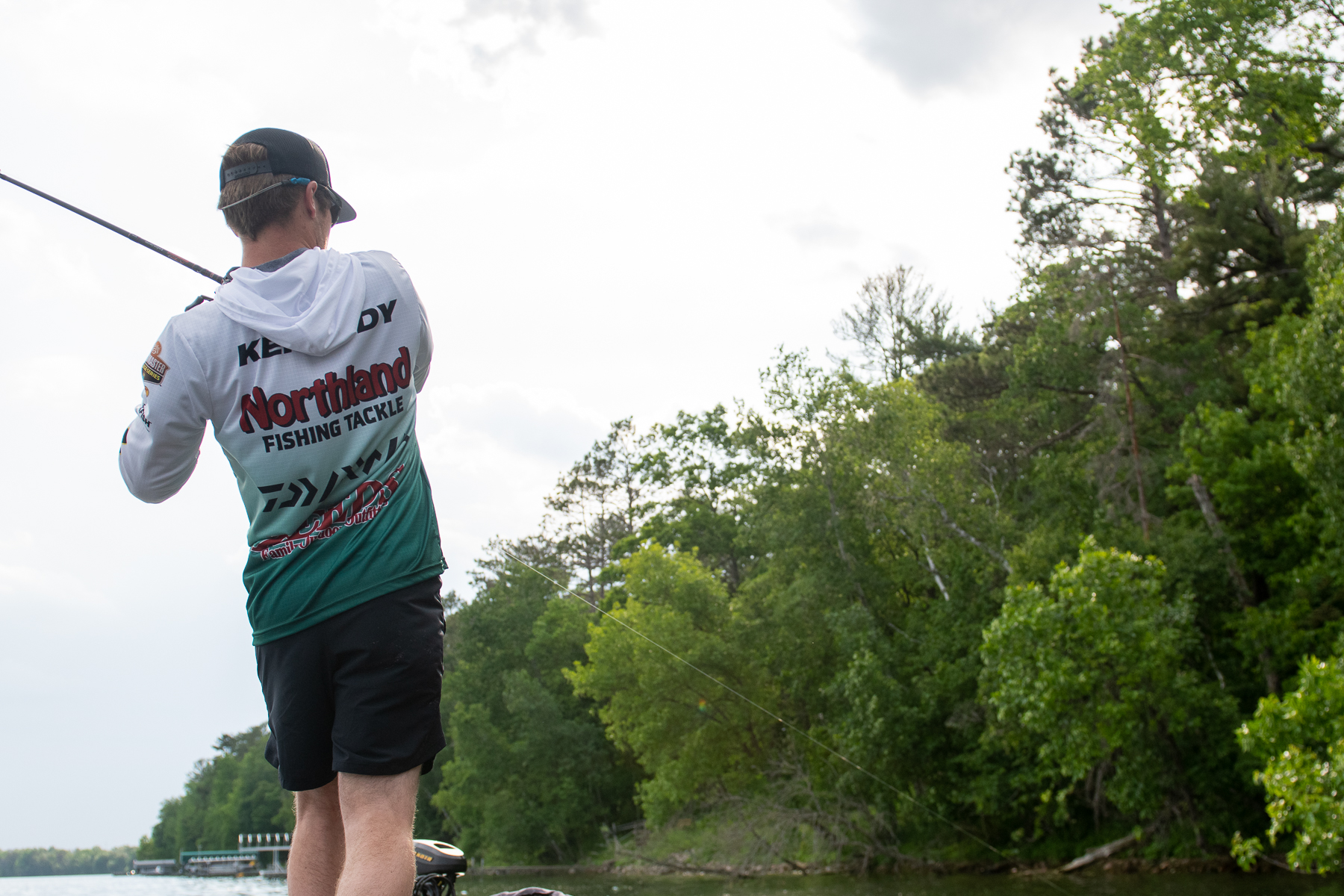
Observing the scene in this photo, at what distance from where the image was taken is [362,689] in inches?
62.1

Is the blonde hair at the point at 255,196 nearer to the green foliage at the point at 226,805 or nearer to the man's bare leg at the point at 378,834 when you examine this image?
the man's bare leg at the point at 378,834

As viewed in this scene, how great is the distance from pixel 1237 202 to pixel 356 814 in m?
19.7

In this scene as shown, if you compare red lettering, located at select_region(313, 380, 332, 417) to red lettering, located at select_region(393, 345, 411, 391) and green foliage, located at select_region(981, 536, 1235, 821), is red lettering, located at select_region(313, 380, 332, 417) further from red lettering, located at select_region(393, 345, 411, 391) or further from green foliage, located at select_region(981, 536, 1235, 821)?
green foliage, located at select_region(981, 536, 1235, 821)

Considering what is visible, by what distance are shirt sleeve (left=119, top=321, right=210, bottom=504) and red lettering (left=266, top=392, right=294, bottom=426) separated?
0.11 metres

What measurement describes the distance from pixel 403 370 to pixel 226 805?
207 ft

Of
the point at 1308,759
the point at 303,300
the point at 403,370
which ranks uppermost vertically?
the point at 303,300

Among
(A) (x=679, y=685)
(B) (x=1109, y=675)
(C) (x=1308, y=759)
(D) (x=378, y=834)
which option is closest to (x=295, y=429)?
(D) (x=378, y=834)

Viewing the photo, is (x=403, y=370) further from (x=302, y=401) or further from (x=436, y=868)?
(x=436, y=868)

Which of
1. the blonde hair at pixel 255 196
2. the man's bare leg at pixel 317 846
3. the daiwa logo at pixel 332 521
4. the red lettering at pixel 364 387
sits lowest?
the man's bare leg at pixel 317 846

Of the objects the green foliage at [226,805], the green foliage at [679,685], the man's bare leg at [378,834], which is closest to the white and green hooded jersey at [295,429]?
the man's bare leg at [378,834]

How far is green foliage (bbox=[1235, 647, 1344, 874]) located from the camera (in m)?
9.54

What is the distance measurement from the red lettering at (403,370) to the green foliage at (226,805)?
44.8 metres

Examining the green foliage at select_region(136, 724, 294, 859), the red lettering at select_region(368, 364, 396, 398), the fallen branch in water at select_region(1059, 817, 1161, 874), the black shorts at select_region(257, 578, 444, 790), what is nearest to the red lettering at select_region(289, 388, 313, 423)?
the red lettering at select_region(368, 364, 396, 398)

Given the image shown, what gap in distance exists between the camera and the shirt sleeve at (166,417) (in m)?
1.64
